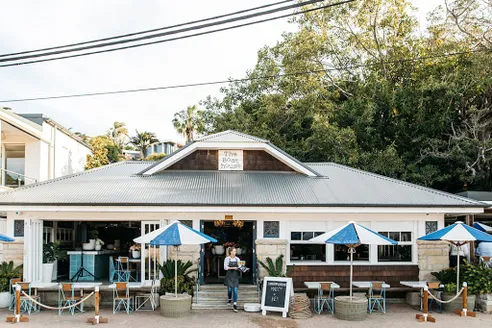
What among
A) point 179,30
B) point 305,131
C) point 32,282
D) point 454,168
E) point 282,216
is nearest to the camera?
point 179,30

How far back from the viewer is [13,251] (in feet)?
49.9

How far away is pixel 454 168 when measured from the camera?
91.1 ft

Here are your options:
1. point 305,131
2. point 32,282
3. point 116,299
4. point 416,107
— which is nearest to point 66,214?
point 32,282

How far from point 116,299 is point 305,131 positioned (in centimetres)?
1864

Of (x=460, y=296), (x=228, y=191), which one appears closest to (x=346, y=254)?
(x=460, y=296)

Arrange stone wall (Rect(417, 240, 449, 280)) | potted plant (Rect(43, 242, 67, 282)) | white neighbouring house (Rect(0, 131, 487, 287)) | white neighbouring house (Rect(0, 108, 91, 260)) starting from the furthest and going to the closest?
white neighbouring house (Rect(0, 108, 91, 260))
stone wall (Rect(417, 240, 449, 280))
potted plant (Rect(43, 242, 67, 282))
white neighbouring house (Rect(0, 131, 487, 287))

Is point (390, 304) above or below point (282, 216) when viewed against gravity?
below

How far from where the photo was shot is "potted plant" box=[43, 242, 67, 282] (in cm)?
1528

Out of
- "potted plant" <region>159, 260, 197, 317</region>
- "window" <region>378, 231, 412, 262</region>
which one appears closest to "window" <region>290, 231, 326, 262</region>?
"window" <region>378, 231, 412, 262</region>

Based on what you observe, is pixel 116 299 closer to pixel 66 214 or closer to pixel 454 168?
pixel 66 214

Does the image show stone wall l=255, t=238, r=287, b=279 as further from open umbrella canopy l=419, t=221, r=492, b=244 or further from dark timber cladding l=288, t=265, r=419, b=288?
open umbrella canopy l=419, t=221, r=492, b=244

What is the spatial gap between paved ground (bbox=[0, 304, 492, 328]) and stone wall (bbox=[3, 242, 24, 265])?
6.84ft

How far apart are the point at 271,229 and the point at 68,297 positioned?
6.02 metres

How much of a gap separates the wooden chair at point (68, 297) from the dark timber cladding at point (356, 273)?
602 cm
